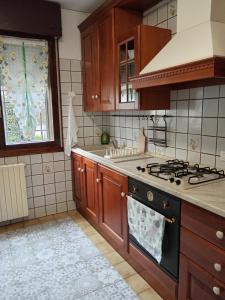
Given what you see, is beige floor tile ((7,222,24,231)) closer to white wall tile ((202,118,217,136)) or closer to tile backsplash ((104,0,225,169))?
tile backsplash ((104,0,225,169))

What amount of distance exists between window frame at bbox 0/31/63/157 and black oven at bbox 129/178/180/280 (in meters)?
1.58

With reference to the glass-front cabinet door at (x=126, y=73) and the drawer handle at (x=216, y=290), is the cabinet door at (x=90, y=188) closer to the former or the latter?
the glass-front cabinet door at (x=126, y=73)

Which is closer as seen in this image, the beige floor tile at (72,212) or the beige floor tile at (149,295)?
the beige floor tile at (149,295)

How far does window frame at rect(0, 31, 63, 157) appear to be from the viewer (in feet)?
8.38

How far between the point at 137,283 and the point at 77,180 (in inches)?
53.7

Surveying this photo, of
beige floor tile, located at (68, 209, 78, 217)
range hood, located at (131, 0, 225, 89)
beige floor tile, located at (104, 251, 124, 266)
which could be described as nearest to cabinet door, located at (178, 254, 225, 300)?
beige floor tile, located at (104, 251, 124, 266)

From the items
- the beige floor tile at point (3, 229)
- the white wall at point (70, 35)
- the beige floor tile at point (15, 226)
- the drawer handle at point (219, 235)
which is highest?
the white wall at point (70, 35)

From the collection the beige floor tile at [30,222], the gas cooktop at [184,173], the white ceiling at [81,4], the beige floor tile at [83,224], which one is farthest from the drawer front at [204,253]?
the white ceiling at [81,4]

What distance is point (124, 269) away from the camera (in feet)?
6.13

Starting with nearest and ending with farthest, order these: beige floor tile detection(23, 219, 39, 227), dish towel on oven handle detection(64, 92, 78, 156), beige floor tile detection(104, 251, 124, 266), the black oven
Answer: the black oven → beige floor tile detection(104, 251, 124, 266) → beige floor tile detection(23, 219, 39, 227) → dish towel on oven handle detection(64, 92, 78, 156)

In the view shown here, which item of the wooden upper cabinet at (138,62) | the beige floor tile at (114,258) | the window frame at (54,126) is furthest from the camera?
the window frame at (54,126)

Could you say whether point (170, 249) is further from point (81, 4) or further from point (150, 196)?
point (81, 4)

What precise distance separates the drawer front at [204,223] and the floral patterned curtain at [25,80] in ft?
6.69

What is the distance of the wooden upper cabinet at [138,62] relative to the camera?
5.75 feet
